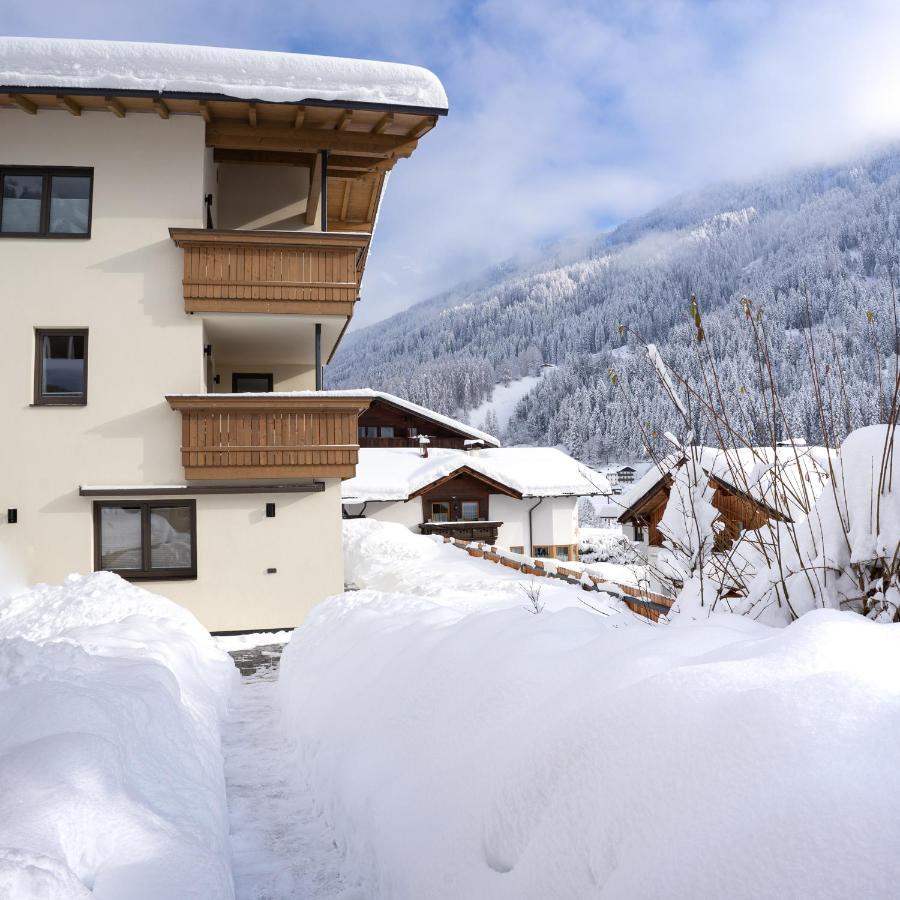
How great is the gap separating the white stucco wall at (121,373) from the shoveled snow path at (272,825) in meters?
5.90

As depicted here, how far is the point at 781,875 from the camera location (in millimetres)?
1820

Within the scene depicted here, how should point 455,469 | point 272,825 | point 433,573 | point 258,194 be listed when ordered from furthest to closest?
Answer: point 455,469
point 433,573
point 258,194
point 272,825

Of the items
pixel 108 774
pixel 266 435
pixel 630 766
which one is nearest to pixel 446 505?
pixel 266 435

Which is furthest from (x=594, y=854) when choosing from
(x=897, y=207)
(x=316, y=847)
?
(x=897, y=207)

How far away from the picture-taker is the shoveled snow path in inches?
156

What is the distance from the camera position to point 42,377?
1257 centimetres

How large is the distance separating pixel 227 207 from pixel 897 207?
206 m

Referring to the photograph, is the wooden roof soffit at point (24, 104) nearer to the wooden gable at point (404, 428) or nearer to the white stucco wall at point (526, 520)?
the white stucco wall at point (526, 520)

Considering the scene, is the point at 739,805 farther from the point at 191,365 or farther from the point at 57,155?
the point at 57,155

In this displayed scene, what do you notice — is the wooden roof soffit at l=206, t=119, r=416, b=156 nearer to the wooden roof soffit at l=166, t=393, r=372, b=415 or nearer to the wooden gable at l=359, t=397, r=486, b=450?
the wooden roof soffit at l=166, t=393, r=372, b=415

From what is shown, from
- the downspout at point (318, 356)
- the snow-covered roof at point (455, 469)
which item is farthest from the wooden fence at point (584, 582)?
the snow-covered roof at point (455, 469)

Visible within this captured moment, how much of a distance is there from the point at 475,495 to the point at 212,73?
21.7m

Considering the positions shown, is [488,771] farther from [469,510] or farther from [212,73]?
[469,510]

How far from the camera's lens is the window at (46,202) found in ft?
41.2
